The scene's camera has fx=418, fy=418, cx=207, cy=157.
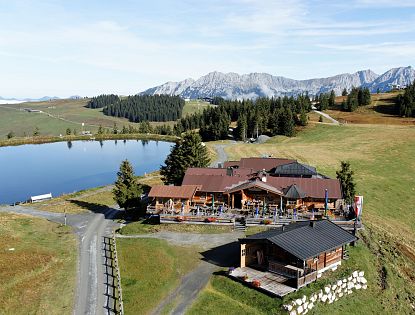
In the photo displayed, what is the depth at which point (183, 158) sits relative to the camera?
232ft

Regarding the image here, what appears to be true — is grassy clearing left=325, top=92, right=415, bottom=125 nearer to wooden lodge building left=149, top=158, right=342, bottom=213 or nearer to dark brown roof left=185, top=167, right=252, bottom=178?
dark brown roof left=185, top=167, right=252, bottom=178

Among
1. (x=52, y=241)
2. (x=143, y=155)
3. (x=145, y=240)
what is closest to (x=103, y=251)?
(x=145, y=240)

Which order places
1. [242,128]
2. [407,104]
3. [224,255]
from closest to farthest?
[224,255] → [242,128] → [407,104]

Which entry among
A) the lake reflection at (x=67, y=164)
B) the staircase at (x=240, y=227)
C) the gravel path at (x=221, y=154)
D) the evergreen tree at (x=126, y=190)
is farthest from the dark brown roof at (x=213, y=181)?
the lake reflection at (x=67, y=164)

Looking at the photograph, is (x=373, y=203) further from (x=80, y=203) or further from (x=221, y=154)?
(x=221, y=154)

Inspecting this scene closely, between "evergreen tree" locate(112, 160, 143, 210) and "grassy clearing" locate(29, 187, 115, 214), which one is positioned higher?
"evergreen tree" locate(112, 160, 143, 210)

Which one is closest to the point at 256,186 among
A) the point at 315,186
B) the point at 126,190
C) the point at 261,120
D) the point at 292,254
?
the point at 315,186

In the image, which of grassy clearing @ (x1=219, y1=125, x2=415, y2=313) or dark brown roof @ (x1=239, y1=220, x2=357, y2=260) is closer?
dark brown roof @ (x1=239, y1=220, x2=357, y2=260)

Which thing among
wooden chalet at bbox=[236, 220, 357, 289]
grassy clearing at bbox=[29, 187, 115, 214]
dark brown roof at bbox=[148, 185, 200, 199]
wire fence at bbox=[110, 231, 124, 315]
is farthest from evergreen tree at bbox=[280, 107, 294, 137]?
wire fence at bbox=[110, 231, 124, 315]

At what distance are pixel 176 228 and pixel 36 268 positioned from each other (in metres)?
16.5

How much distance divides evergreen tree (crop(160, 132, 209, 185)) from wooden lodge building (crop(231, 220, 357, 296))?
108ft

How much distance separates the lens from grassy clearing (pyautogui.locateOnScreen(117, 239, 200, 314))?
1356 inches

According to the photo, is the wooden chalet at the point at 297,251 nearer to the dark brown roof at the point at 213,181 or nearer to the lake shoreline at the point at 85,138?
the dark brown roof at the point at 213,181

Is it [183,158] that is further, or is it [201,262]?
[183,158]
